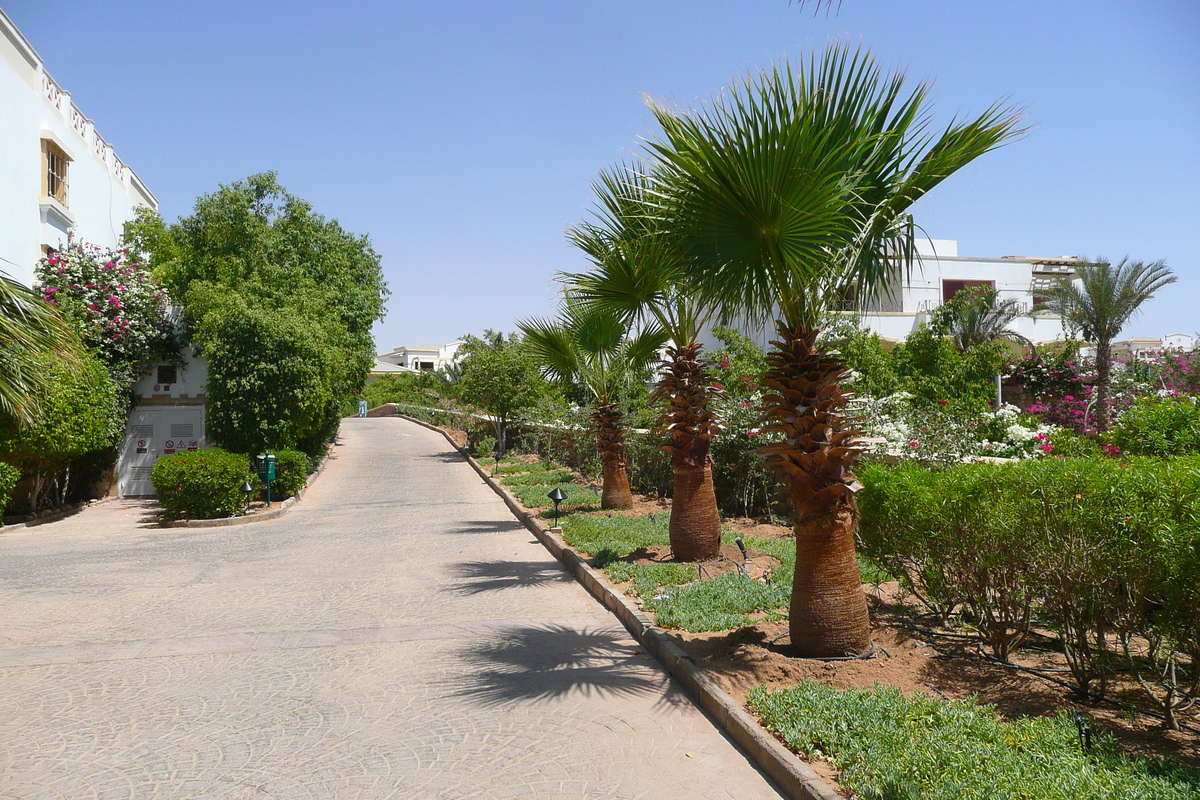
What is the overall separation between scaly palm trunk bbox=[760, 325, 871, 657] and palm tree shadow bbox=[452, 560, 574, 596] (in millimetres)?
4462

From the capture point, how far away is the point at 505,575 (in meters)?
10.3

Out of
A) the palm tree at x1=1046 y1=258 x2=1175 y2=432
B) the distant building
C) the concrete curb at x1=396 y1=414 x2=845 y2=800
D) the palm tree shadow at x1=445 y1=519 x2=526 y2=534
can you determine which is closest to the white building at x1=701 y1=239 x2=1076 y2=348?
the palm tree at x1=1046 y1=258 x2=1175 y2=432

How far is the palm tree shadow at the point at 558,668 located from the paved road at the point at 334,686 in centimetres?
3

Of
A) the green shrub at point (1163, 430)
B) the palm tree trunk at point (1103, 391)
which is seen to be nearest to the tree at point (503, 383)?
the palm tree trunk at point (1103, 391)

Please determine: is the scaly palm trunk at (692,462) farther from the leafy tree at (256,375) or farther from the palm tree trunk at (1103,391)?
the palm tree trunk at (1103,391)

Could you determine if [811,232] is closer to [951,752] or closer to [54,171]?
[951,752]

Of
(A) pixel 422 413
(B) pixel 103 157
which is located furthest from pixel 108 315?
(A) pixel 422 413

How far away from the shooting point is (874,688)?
16.6 feet

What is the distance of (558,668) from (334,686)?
5.45 feet

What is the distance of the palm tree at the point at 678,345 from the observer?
9.15 metres

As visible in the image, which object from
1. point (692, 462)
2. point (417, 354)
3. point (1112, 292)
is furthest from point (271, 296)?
point (417, 354)

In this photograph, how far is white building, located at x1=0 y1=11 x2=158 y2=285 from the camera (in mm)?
16484

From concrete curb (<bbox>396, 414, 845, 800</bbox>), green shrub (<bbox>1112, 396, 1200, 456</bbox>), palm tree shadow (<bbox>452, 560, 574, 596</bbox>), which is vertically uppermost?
green shrub (<bbox>1112, 396, 1200, 456</bbox>)

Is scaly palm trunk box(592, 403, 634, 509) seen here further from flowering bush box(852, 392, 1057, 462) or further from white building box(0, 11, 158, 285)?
white building box(0, 11, 158, 285)
